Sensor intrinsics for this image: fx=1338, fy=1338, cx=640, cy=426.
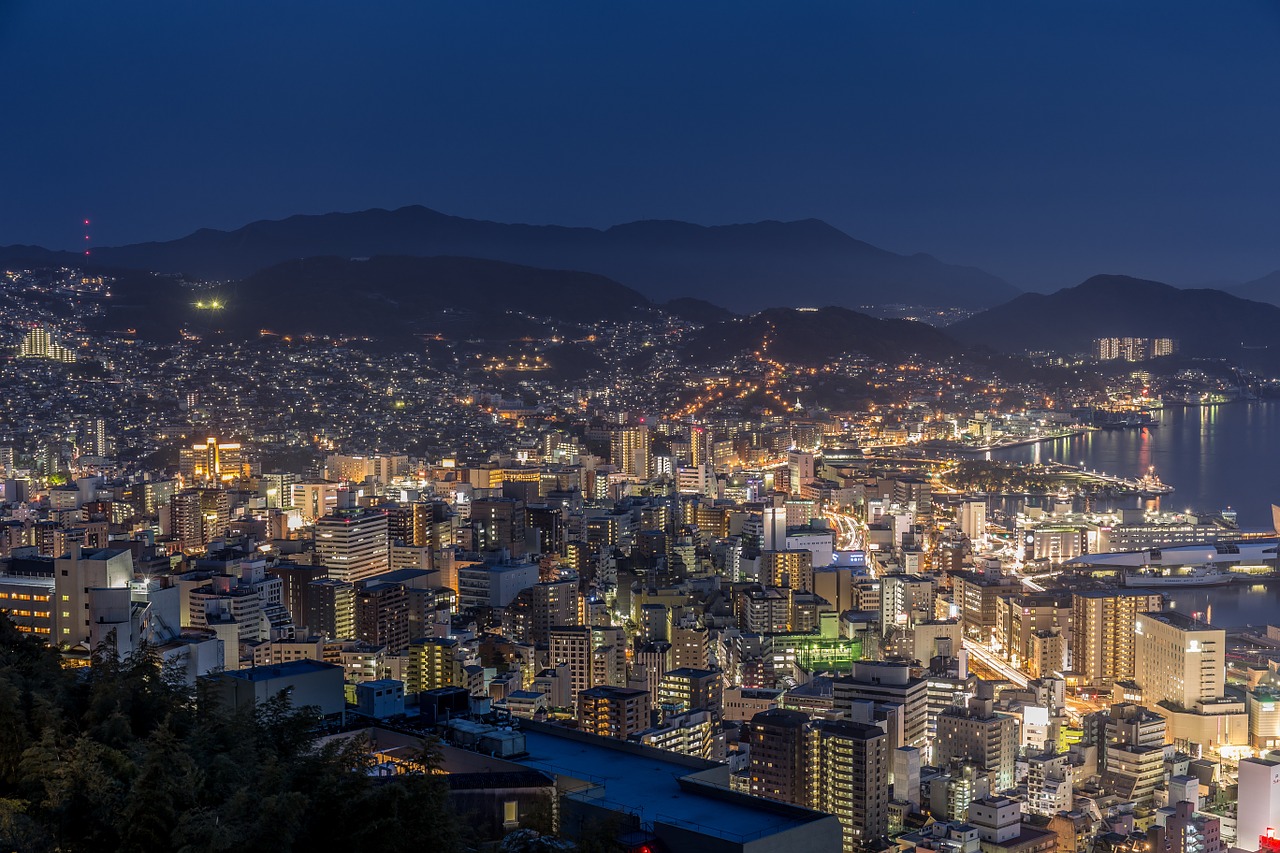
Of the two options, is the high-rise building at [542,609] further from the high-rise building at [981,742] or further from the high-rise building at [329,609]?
the high-rise building at [981,742]

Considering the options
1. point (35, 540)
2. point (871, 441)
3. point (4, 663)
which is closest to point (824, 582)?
point (35, 540)

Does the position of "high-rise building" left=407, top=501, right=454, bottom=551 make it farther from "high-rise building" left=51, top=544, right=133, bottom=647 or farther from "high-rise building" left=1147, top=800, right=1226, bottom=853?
"high-rise building" left=1147, top=800, right=1226, bottom=853

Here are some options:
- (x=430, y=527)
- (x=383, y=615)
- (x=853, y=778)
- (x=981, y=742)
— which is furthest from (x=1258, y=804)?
(x=430, y=527)

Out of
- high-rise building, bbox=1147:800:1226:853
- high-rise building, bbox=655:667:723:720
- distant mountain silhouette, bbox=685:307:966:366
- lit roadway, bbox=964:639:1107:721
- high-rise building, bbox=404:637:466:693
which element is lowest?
lit roadway, bbox=964:639:1107:721

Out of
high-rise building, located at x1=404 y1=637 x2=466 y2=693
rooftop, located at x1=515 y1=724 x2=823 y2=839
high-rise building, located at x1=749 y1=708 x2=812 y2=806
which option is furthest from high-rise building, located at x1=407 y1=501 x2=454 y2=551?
rooftop, located at x1=515 y1=724 x2=823 y2=839

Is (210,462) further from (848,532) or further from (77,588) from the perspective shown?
(77,588)

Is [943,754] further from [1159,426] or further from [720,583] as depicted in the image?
[1159,426]

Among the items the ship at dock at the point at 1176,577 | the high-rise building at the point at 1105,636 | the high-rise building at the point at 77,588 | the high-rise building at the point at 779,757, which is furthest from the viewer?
the ship at dock at the point at 1176,577

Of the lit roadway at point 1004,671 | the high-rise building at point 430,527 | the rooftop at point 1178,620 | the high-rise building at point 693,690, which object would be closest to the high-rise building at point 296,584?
the high-rise building at point 430,527
